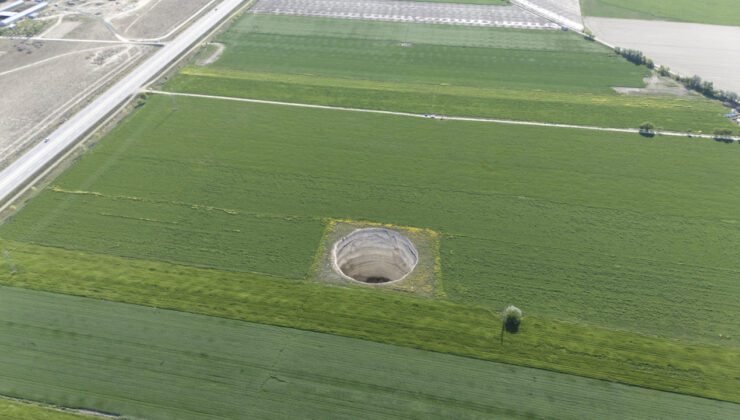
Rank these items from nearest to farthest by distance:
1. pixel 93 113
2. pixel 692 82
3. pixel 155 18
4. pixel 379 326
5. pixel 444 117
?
pixel 379 326 → pixel 93 113 → pixel 444 117 → pixel 692 82 → pixel 155 18

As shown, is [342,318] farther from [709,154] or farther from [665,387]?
[709,154]

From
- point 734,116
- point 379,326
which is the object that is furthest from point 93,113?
point 734,116

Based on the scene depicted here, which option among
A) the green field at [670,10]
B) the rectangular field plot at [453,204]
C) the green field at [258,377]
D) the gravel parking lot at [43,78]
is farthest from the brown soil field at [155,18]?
the green field at [670,10]

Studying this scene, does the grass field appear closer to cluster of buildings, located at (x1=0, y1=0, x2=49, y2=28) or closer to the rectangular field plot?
the rectangular field plot

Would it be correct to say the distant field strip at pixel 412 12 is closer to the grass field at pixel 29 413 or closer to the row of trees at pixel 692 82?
the row of trees at pixel 692 82

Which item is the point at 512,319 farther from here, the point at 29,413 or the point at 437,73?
the point at 437,73

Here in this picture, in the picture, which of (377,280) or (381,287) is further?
(377,280)

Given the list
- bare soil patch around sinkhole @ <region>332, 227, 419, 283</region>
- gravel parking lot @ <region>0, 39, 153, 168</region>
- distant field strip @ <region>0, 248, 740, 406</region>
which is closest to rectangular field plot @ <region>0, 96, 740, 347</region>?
distant field strip @ <region>0, 248, 740, 406</region>
